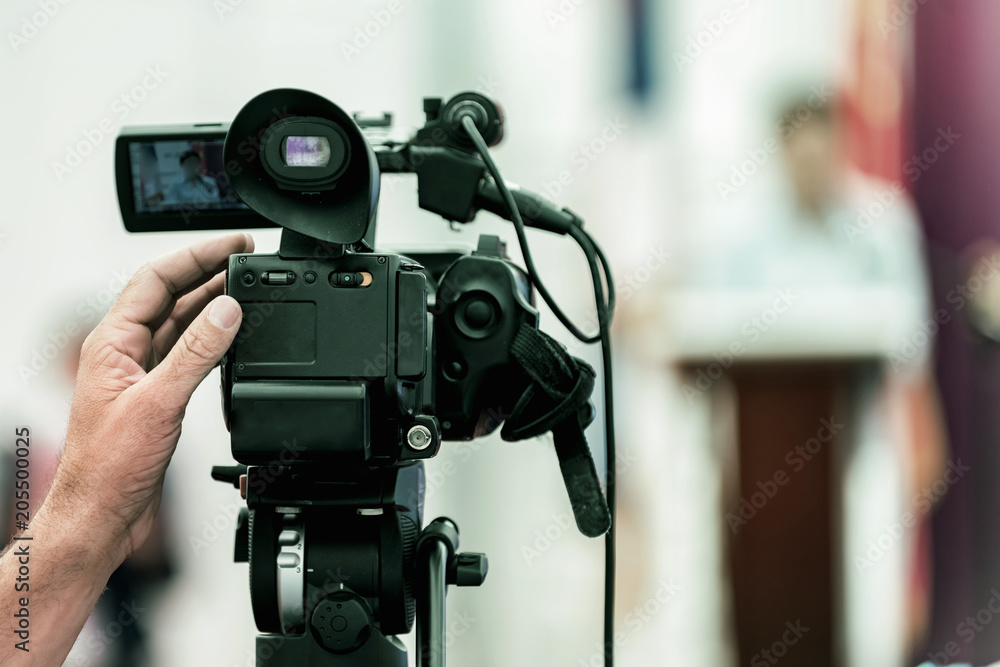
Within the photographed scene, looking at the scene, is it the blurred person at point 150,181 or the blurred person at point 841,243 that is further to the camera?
the blurred person at point 841,243

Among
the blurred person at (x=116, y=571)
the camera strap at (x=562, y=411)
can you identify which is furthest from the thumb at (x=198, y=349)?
the blurred person at (x=116, y=571)

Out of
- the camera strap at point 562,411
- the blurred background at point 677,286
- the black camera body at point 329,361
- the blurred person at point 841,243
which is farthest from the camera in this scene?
the blurred person at point 841,243

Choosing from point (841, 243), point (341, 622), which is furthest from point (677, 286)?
point (341, 622)

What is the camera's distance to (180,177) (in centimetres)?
74

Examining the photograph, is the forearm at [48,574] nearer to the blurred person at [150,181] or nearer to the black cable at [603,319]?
the blurred person at [150,181]

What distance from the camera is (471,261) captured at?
2.20 ft

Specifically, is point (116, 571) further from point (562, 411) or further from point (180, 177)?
point (562, 411)

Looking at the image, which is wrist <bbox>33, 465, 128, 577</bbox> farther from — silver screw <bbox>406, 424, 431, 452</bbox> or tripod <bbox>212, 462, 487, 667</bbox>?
silver screw <bbox>406, 424, 431, 452</bbox>

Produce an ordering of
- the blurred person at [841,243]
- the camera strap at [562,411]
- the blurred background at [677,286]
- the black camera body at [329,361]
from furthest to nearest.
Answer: the blurred person at [841,243]
the blurred background at [677,286]
the camera strap at [562,411]
the black camera body at [329,361]

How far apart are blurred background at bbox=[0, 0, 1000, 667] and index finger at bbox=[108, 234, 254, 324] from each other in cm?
93

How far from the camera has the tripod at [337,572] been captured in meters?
0.63

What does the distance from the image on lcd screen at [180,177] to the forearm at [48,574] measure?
0.28 meters

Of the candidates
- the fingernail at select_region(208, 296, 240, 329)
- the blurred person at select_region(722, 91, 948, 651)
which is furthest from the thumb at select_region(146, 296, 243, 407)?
the blurred person at select_region(722, 91, 948, 651)

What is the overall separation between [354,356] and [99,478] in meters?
0.28
